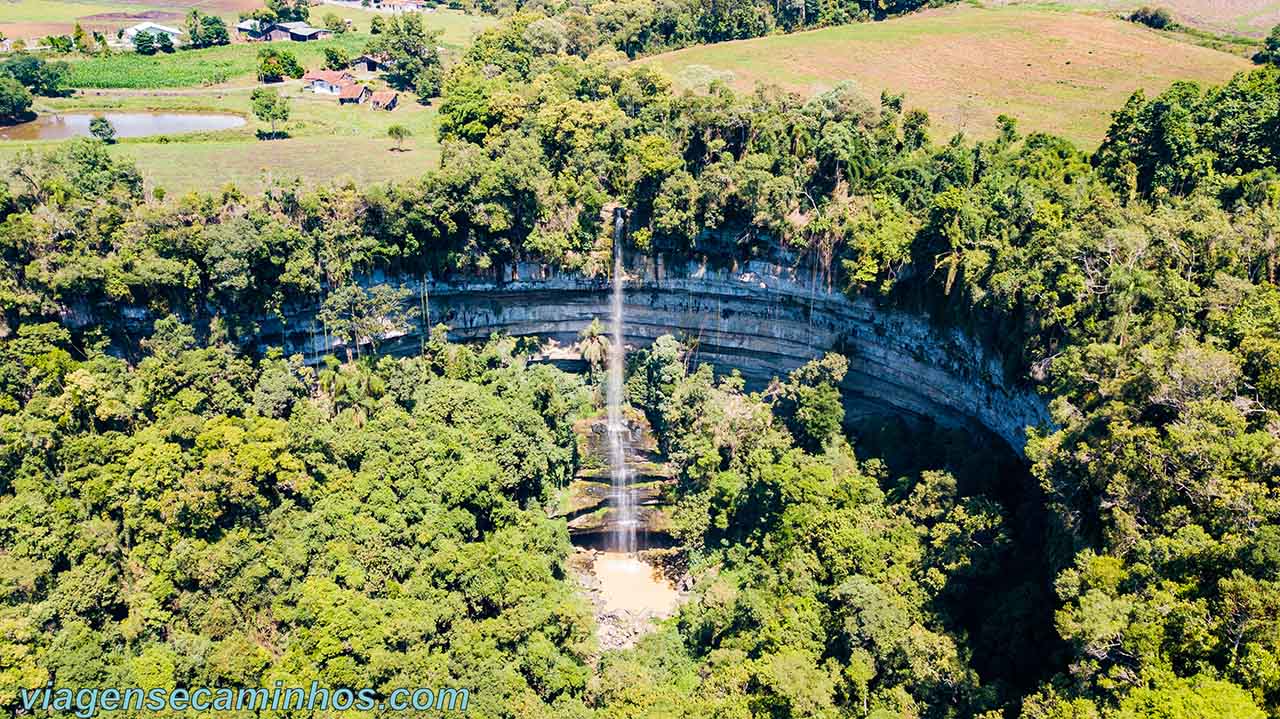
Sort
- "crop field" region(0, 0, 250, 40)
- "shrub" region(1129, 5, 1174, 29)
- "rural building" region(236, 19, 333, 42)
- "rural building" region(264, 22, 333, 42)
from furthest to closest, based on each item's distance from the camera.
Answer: "rural building" region(264, 22, 333, 42) < "rural building" region(236, 19, 333, 42) < "crop field" region(0, 0, 250, 40) < "shrub" region(1129, 5, 1174, 29)

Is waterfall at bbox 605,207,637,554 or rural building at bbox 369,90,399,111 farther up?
A: rural building at bbox 369,90,399,111

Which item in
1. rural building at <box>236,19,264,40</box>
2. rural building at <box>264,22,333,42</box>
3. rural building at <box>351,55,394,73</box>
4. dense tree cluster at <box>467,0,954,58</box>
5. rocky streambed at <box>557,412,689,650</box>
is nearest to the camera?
rocky streambed at <box>557,412,689,650</box>

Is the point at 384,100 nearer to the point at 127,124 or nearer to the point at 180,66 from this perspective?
the point at 127,124

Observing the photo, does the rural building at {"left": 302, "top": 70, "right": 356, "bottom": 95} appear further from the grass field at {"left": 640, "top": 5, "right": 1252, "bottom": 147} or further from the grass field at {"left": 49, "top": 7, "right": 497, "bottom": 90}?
the grass field at {"left": 640, "top": 5, "right": 1252, "bottom": 147}

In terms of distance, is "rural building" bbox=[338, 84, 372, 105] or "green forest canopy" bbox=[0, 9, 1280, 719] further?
"rural building" bbox=[338, 84, 372, 105]

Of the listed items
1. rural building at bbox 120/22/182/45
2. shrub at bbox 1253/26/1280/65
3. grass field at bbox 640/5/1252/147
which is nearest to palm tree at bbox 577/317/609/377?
grass field at bbox 640/5/1252/147

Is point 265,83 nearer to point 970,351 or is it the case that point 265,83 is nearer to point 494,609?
point 494,609
